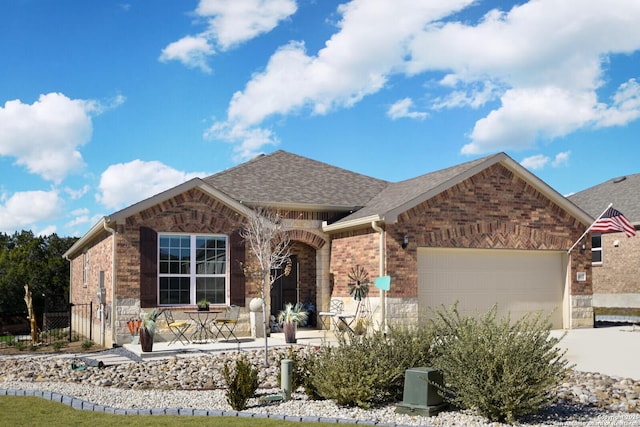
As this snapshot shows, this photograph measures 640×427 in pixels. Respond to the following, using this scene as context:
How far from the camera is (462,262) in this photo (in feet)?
60.3

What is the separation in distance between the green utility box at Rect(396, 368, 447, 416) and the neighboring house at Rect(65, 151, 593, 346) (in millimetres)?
8118

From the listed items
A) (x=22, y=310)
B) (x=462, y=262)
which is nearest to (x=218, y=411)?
(x=462, y=262)

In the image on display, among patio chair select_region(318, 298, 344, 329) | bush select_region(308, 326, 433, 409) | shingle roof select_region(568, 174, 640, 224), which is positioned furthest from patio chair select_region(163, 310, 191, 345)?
shingle roof select_region(568, 174, 640, 224)

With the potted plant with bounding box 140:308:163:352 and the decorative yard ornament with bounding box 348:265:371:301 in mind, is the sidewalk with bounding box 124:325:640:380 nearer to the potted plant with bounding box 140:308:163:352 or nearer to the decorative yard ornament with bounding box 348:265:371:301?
the potted plant with bounding box 140:308:163:352

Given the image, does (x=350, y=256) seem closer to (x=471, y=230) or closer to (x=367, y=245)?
(x=367, y=245)

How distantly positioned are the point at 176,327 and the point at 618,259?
59.8 ft

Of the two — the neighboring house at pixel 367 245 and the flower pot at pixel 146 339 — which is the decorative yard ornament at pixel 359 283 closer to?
the neighboring house at pixel 367 245

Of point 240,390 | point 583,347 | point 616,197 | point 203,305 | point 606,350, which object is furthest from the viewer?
point 616,197

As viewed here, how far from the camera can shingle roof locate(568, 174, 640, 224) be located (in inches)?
1029

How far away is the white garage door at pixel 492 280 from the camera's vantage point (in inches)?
706

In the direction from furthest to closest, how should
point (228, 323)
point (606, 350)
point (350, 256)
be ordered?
point (350, 256) → point (228, 323) → point (606, 350)

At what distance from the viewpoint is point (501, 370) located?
26.4ft

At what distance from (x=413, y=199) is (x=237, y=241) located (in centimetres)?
461

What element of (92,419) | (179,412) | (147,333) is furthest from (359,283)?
(92,419)
